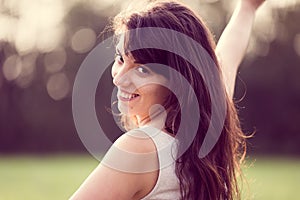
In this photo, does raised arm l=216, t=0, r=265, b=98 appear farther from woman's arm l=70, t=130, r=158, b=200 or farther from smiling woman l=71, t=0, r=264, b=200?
woman's arm l=70, t=130, r=158, b=200

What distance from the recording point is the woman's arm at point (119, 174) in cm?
134

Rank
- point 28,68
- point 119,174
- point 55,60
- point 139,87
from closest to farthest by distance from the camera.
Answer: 1. point 119,174
2. point 139,87
3. point 28,68
4. point 55,60

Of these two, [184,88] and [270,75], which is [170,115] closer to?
[184,88]

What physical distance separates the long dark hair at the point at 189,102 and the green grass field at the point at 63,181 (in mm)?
5680

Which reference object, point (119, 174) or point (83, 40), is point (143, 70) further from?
point (83, 40)

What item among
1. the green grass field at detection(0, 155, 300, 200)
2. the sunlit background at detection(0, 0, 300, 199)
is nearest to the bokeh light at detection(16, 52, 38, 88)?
the sunlit background at detection(0, 0, 300, 199)

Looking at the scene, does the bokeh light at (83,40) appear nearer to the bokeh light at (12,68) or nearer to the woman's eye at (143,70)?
the bokeh light at (12,68)

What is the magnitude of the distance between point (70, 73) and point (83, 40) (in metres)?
1.93

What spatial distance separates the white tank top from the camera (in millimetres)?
1403

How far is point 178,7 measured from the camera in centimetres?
156

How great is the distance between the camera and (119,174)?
134 centimetres

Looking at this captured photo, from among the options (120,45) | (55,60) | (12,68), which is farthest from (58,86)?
(120,45)

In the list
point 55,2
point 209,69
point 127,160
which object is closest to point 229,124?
point 209,69

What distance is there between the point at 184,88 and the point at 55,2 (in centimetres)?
2704
